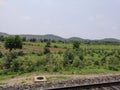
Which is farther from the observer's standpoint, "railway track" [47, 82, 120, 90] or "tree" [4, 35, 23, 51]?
"tree" [4, 35, 23, 51]

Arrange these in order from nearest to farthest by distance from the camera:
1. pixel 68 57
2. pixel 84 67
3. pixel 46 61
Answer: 1. pixel 84 67
2. pixel 46 61
3. pixel 68 57

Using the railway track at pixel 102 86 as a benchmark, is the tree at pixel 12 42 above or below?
above

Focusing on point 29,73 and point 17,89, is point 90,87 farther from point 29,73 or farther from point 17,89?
point 29,73

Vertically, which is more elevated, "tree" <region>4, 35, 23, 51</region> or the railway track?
"tree" <region>4, 35, 23, 51</region>

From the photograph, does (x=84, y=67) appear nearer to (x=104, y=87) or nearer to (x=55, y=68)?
(x=55, y=68)

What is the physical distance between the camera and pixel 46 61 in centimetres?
3017

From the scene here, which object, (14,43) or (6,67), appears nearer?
(6,67)

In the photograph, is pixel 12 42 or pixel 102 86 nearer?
pixel 102 86

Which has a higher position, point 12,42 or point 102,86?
point 12,42

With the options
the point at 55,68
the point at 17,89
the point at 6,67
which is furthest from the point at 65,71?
the point at 17,89

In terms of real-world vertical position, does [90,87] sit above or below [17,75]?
above

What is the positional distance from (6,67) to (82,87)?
66.0 feet

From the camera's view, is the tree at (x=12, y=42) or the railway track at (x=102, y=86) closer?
the railway track at (x=102, y=86)

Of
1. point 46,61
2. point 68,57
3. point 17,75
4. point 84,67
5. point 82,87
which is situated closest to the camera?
point 82,87
